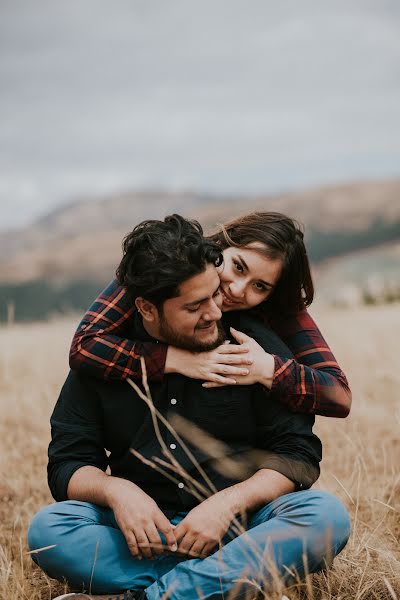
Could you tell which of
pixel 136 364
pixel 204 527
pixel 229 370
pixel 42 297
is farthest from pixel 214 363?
pixel 42 297

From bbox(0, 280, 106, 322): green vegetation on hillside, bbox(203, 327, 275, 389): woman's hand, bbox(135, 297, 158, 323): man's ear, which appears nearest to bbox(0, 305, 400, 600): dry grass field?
bbox(203, 327, 275, 389): woman's hand

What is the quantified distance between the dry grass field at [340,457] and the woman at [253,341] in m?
0.32

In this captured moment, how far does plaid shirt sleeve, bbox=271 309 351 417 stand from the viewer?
269cm

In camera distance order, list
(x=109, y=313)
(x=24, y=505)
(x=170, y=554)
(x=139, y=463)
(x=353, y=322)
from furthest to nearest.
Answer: (x=353, y=322) < (x=24, y=505) < (x=109, y=313) < (x=139, y=463) < (x=170, y=554)

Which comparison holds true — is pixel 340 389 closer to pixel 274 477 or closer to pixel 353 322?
pixel 274 477

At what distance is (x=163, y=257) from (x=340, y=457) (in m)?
1.99

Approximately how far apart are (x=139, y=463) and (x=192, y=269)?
75 centimetres

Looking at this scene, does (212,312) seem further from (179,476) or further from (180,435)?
(179,476)

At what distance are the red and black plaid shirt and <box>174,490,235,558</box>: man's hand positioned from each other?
0.47 metres

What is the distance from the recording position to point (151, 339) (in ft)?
9.60

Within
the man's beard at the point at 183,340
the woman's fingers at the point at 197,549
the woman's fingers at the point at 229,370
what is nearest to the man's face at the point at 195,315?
the man's beard at the point at 183,340

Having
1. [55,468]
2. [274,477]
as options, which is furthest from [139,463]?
[274,477]

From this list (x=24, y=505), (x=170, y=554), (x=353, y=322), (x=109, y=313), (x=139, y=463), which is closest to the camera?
(x=170, y=554)

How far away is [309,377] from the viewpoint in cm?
273
